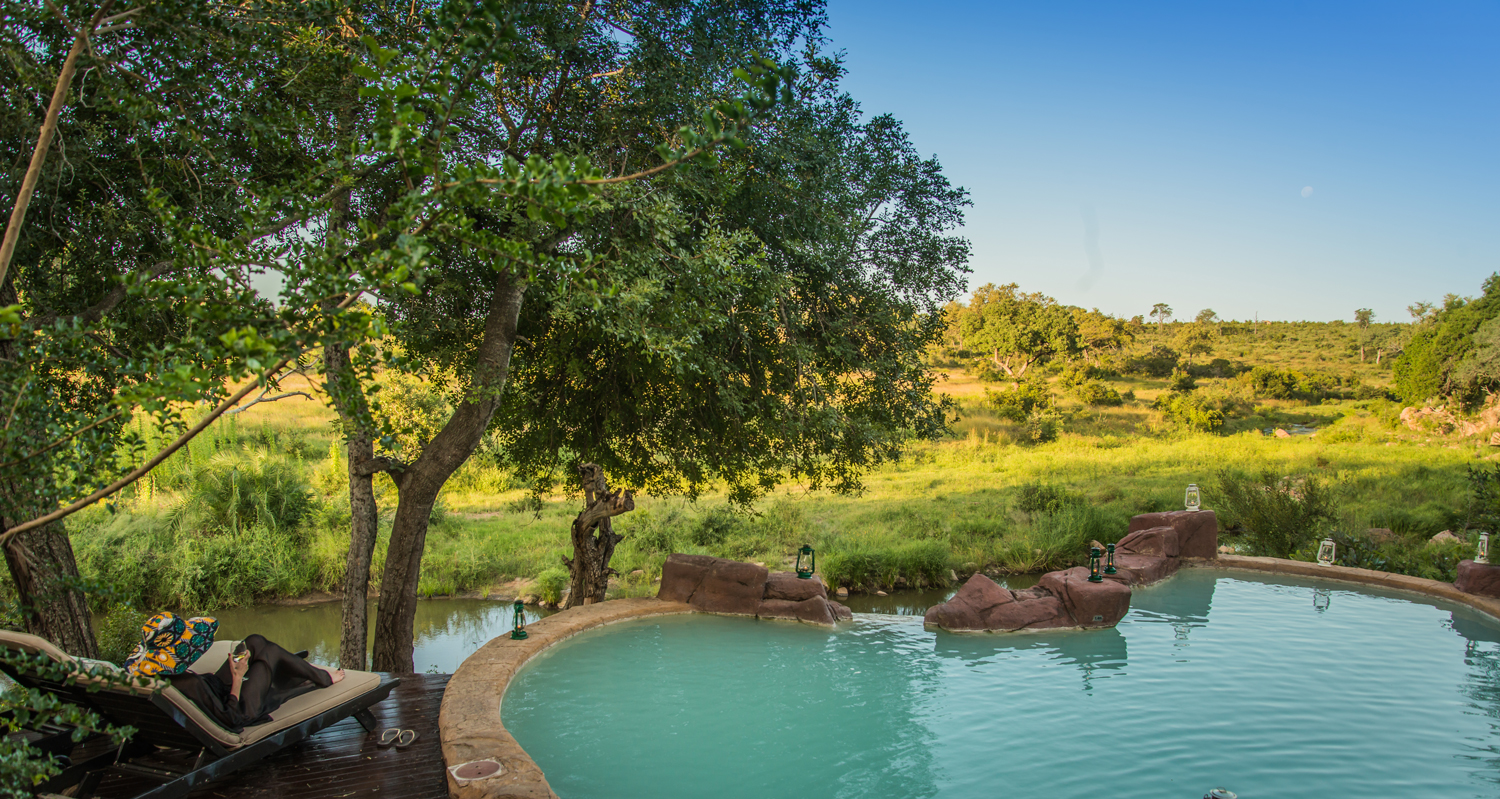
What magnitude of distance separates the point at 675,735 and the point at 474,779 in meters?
2.06

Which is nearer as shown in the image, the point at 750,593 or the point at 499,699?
the point at 499,699

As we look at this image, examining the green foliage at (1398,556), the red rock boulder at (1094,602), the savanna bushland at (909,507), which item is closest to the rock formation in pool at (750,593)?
the red rock boulder at (1094,602)

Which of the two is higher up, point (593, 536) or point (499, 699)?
point (593, 536)

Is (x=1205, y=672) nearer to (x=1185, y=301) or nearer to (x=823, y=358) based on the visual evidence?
(x=823, y=358)

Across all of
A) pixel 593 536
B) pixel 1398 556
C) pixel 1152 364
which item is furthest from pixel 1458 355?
pixel 593 536

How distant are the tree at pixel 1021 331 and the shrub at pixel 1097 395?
23.5 feet

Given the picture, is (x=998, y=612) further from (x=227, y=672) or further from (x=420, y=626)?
(x=420, y=626)

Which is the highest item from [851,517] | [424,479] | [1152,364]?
[1152,364]

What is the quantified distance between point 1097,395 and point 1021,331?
907 cm

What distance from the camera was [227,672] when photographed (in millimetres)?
4691

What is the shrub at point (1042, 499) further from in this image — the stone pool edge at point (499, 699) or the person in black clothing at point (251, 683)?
the person in black clothing at point (251, 683)

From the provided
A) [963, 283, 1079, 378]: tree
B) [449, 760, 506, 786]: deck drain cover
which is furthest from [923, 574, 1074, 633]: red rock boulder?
[963, 283, 1079, 378]: tree

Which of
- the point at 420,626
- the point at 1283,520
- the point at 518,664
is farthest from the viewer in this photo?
the point at 420,626

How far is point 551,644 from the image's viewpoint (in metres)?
7.87
